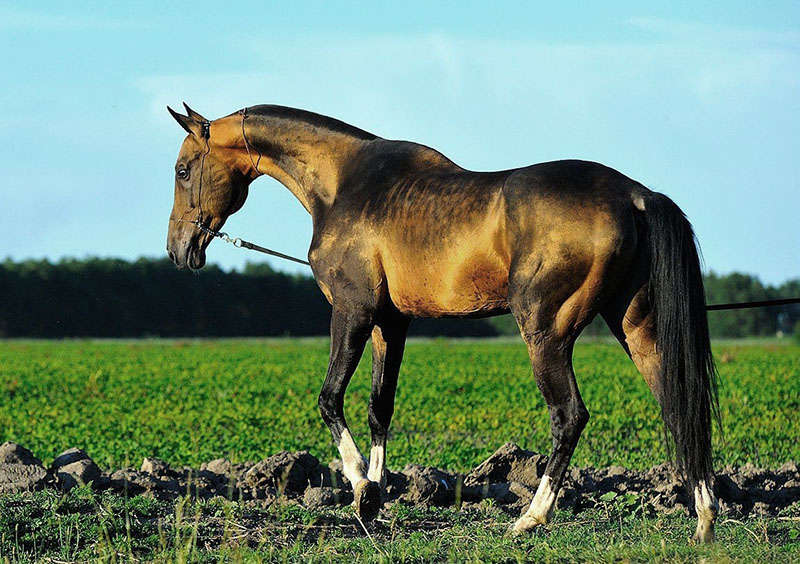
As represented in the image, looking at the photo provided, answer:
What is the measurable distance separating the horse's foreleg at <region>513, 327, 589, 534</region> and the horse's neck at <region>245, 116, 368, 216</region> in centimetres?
233

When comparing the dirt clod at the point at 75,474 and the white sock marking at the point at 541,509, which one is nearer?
the white sock marking at the point at 541,509

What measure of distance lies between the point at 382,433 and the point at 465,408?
10.1 metres

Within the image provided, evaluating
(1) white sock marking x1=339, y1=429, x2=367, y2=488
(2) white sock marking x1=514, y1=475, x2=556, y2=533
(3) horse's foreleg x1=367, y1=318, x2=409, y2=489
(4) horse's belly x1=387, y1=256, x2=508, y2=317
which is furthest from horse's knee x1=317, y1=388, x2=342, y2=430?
(2) white sock marking x1=514, y1=475, x2=556, y2=533

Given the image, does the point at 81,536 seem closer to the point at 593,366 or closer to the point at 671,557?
the point at 671,557

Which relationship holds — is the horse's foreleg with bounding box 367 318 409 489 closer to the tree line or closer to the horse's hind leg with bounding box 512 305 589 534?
the horse's hind leg with bounding box 512 305 589 534

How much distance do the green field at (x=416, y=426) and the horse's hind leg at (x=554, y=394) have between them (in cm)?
23

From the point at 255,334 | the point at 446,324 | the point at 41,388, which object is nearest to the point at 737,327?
the point at 446,324

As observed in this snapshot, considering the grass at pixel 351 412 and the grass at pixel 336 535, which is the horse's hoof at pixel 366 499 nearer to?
the grass at pixel 336 535

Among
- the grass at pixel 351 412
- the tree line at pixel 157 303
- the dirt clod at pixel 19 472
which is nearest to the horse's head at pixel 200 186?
the dirt clod at pixel 19 472

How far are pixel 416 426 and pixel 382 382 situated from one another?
8257mm

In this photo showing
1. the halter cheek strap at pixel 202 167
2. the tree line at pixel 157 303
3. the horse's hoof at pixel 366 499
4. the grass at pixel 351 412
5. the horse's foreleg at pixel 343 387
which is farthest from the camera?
the tree line at pixel 157 303

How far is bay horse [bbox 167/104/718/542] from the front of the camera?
6500 mm

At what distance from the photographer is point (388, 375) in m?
8.11

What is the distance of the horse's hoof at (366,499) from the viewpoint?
23.4ft
